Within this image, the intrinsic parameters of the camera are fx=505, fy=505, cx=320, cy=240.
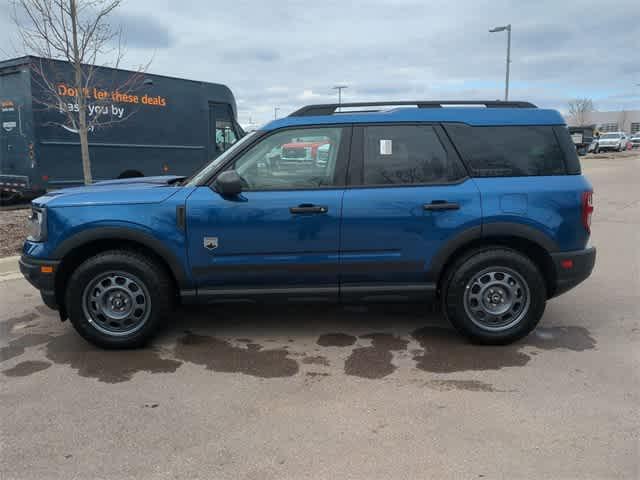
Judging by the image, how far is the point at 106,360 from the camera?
3.97 meters

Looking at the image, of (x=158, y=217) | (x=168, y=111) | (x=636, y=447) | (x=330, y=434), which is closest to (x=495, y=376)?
(x=636, y=447)

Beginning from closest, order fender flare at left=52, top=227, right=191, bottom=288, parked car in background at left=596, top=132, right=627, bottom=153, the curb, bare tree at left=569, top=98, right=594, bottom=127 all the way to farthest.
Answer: fender flare at left=52, top=227, right=191, bottom=288 < the curb < parked car in background at left=596, top=132, right=627, bottom=153 < bare tree at left=569, top=98, right=594, bottom=127

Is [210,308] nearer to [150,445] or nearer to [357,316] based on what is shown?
[357,316]

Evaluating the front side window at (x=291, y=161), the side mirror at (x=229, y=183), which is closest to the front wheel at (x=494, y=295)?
the front side window at (x=291, y=161)

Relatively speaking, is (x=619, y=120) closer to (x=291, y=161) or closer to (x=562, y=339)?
(x=562, y=339)

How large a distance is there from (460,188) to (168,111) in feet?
33.4

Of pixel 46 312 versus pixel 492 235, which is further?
pixel 46 312

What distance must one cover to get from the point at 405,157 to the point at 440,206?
496mm

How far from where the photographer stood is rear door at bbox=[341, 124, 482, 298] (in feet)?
13.0

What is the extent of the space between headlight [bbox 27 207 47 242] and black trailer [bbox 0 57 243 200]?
4.99 m

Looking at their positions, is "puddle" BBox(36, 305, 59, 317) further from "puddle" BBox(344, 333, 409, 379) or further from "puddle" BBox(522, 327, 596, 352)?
"puddle" BBox(522, 327, 596, 352)

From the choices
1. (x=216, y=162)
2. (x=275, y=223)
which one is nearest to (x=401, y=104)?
(x=275, y=223)

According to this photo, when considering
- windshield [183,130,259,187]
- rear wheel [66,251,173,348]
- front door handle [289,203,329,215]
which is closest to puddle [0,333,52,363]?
rear wheel [66,251,173,348]

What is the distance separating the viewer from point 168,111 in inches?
493
